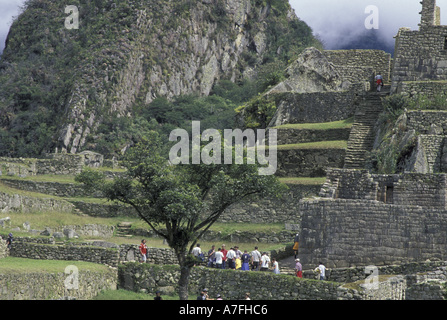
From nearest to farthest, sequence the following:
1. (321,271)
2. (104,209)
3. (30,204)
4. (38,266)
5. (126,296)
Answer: (321,271) < (38,266) < (126,296) < (30,204) < (104,209)

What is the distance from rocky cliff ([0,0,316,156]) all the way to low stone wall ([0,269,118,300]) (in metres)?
44.3

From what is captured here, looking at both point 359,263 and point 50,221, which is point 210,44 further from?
point 359,263

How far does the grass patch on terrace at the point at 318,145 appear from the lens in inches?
1716

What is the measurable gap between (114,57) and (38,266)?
2254 inches

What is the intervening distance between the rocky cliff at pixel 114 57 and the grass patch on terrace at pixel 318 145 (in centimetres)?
3607

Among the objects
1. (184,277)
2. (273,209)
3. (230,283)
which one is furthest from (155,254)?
(273,209)

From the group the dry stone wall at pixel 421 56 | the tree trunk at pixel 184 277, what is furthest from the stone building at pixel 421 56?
the tree trunk at pixel 184 277

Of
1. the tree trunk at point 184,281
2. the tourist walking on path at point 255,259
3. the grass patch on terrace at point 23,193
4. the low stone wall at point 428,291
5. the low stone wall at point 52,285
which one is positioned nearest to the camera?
the low stone wall at point 428,291

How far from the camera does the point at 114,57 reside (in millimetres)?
87562

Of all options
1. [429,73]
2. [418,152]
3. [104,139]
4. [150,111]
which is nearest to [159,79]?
[150,111]

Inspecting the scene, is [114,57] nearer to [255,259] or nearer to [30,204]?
[30,204]

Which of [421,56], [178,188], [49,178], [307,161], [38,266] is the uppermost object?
[421,56]

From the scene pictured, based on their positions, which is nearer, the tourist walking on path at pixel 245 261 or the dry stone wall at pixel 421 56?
the tourist walking on path at pixel 245 261

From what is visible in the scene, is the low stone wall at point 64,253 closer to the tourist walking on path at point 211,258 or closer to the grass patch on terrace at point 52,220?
the grass patch on terrace at point 52,220
